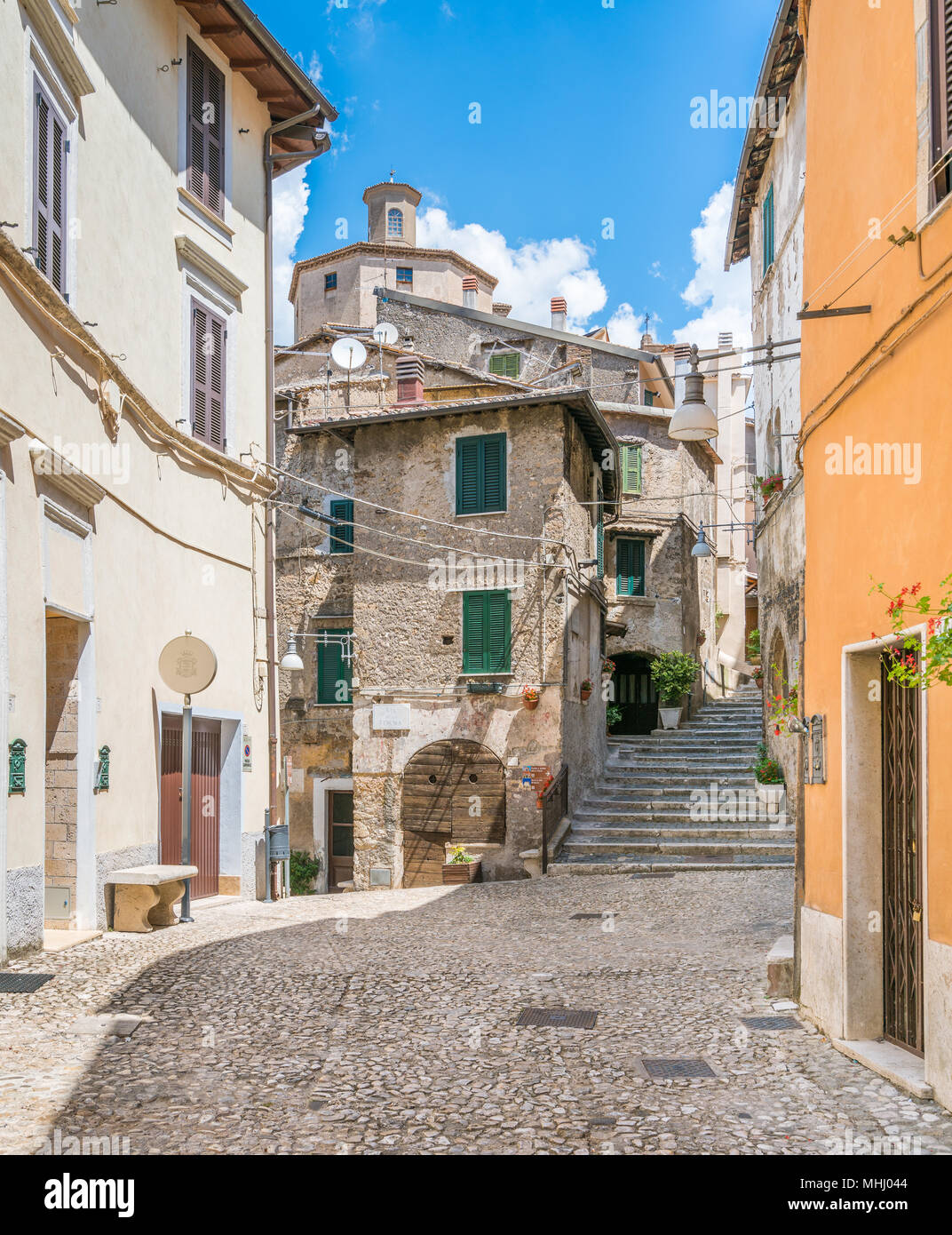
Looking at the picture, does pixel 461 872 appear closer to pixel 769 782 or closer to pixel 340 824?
pixel 340 824

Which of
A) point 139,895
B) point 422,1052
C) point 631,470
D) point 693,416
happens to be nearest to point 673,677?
point 631,470

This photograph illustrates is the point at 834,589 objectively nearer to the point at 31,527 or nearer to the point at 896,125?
the point at 896,125

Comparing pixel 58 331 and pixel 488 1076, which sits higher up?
pixel 58 331

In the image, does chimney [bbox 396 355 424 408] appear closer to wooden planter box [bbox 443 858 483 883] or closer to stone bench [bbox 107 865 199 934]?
wooden planter box [bbox 443 858 483 883]

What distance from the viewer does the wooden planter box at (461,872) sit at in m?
16.7

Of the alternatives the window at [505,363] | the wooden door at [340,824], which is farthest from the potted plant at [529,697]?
the window at [505,363]

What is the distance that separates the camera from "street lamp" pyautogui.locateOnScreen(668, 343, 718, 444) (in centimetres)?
826

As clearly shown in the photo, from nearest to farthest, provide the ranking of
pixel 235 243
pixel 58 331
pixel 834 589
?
1. pixel 834 589
2. pixel 58 331
3. pixel 235 243

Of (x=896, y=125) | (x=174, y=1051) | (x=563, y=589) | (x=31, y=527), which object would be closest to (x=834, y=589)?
(x=896, y=125)

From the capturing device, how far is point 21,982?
7191 mm

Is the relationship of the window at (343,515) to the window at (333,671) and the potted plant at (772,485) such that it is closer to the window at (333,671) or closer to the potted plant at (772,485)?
the window at (333,671)

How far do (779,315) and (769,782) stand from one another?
7.08 meters

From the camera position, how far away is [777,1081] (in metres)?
5.48
